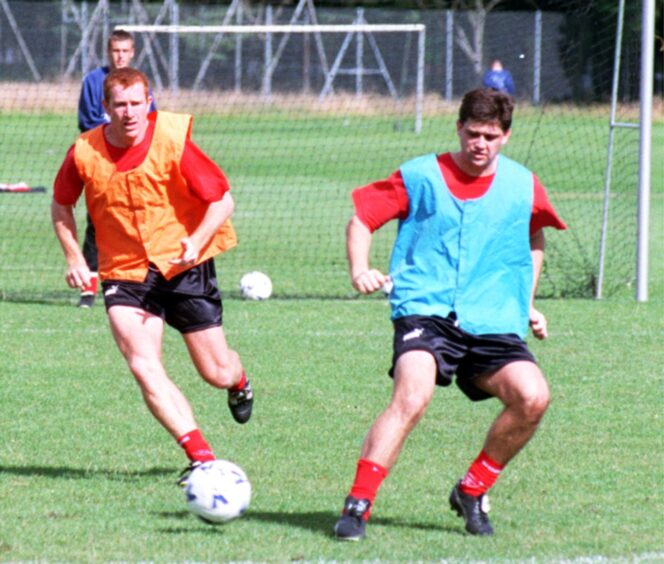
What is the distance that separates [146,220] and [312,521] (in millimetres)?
1577

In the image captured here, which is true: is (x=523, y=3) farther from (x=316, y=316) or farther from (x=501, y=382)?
(x=501, y=382)

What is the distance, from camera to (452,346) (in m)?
5.49

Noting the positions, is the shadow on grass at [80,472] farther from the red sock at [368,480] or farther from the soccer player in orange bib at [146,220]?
the red sock at [368,480]

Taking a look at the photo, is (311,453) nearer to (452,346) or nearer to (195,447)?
(195,447)

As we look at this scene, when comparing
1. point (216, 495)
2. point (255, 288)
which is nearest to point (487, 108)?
point (216, 495)

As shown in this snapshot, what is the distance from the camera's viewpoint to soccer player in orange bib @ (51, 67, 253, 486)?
621 centimetres

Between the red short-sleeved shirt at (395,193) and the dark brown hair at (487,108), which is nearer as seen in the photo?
the dark brown hair at (487,108)

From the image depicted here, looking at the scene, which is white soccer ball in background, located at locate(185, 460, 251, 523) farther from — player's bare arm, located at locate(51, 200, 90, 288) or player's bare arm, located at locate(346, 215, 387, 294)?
player's bare arm, located at locate(51, 200, 90, 288)

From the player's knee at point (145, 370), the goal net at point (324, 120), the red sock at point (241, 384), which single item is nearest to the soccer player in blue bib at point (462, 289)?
the player's knee at point (145, 370)

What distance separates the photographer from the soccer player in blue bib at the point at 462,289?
5371 millimetres

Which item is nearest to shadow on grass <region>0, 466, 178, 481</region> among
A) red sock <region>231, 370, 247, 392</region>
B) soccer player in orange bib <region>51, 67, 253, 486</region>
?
soccer player in orange bib <region>51, 67, 253, 486</region>

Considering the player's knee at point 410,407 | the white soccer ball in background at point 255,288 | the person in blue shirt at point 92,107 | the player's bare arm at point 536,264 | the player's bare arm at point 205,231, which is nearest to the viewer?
the player's knee at point 410,407

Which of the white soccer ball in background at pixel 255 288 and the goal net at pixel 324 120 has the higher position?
the white soccer ball in background at pixel 255 288

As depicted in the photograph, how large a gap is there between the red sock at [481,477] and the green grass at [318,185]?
274 inches
